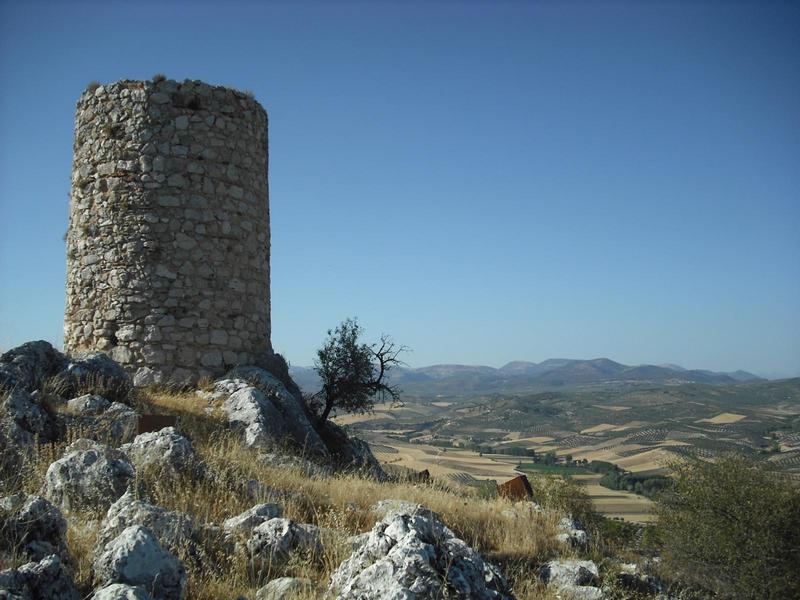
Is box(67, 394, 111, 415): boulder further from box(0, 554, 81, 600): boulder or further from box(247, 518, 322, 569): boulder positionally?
box(0, 554, 81, 600): boulder

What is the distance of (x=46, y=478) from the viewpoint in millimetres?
5398

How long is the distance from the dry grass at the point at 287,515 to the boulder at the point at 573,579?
0.50ft

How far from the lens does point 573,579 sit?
5.70 m

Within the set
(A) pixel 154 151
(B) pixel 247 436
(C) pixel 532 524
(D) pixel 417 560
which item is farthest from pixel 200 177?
(D) pixel 417 560

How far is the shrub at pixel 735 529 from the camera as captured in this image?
14531 mm

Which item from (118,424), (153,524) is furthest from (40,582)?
(118,424)

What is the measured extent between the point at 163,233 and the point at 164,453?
576cm

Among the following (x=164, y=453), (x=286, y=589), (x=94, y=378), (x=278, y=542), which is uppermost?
(x=94, y=378)

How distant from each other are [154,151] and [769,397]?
6082 inches

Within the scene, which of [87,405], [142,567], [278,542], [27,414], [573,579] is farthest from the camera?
[87,405]

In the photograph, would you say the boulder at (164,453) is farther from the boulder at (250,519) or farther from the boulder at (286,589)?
the boulder at (286,589)

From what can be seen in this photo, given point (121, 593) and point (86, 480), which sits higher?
point (86, 480)

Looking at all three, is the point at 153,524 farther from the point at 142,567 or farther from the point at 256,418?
the point at 256,418

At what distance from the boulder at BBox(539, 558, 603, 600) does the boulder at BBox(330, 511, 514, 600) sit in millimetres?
1325
